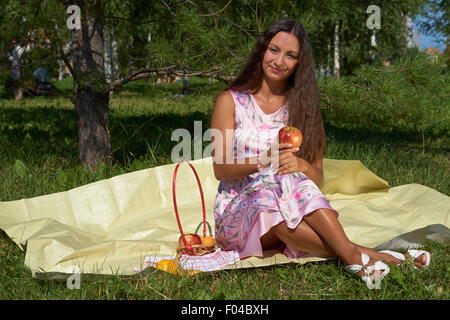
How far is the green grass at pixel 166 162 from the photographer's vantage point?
6.30ft

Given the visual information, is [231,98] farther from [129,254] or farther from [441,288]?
[441,288]

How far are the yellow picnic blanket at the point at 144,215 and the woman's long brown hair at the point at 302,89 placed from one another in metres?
0.54

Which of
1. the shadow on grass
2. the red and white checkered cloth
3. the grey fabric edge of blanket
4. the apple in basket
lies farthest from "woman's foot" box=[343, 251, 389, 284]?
the shadow on grass

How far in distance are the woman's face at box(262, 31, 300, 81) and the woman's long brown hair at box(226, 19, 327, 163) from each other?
0.03m

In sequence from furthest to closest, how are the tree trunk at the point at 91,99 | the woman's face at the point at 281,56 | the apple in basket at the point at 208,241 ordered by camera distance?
the tree trunk at the point at 91,99 < the apple in basket at the point at 208,241 < the woman's face at the point at 281,56

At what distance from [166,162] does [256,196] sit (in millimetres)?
1775

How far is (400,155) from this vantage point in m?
4.28

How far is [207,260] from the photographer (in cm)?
218

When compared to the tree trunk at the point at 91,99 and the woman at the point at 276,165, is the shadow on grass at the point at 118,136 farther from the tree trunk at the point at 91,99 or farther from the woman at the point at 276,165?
the woman at the point at 276,165

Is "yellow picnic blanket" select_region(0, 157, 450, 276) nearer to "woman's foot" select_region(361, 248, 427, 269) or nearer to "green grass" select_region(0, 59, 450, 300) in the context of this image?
"green grass" select_region(0, 59, 450, 300)

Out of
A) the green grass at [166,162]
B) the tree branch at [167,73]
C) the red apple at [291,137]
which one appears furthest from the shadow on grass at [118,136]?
the red apple at [291,137]
